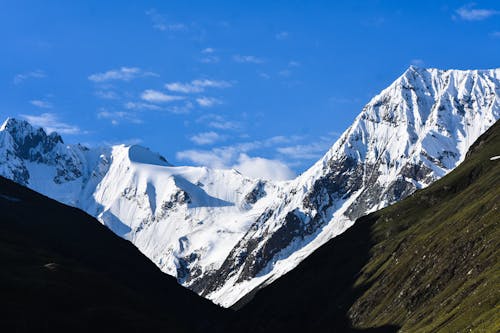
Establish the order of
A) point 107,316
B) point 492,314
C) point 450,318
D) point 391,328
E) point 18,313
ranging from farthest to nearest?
point 391,328, point 107,316, point 18,313, point 450,318, point 492,314

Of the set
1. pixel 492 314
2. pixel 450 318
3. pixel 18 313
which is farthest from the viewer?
pixel 18 313

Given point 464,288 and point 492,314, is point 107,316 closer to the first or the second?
point 464,288

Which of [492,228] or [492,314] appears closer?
[492,314]

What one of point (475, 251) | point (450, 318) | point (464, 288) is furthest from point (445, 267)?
point (450, 318)

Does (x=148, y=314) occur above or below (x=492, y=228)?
above

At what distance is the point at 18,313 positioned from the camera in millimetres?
160125

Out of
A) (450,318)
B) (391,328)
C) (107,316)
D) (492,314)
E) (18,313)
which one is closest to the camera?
(492,314)

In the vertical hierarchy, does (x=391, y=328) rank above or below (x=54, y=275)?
below

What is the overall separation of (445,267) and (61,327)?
88.6 metres

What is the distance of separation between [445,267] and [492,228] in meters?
15.2

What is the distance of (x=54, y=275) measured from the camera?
192 metres

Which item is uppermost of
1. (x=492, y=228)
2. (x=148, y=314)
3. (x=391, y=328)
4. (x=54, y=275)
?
(x=54, y=275)

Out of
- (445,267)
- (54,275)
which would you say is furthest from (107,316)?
(445,267)

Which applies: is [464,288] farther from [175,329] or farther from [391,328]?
[175,329]
